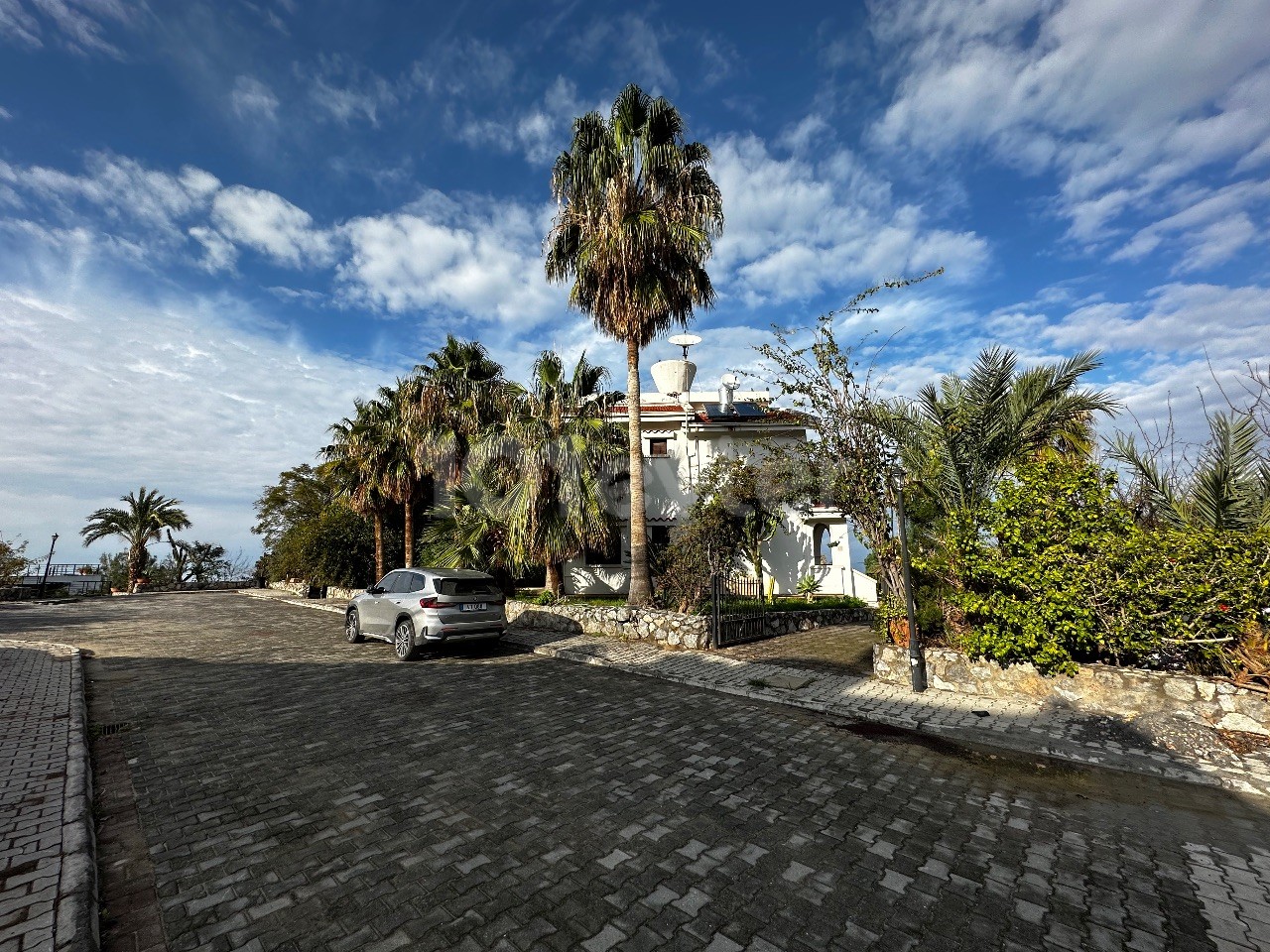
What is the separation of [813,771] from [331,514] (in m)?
26.3

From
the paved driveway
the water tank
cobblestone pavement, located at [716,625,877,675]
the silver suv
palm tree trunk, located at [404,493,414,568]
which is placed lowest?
cobblestone pavement, located at [716,625,877,675]

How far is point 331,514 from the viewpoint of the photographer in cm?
2578

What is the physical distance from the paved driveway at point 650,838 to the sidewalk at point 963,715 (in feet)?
1.71

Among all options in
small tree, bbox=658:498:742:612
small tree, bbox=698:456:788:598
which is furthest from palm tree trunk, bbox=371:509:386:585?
small tree, bbox=698:456:788:598

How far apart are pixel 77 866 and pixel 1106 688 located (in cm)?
1013

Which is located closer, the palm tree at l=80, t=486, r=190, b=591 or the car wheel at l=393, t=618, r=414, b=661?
the car wheel at l=393, t=618, r=414, b=661

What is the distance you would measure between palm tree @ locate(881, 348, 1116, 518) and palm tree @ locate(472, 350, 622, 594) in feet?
27.0

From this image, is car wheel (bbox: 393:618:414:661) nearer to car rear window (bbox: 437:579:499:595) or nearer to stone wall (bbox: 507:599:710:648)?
car rear window (bbox: 437:579:499:595)

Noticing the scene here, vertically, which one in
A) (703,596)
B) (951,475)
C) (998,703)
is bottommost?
(998,703)

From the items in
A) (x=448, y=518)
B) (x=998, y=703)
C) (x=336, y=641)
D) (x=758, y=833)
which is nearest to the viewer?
(x=758, y=833)

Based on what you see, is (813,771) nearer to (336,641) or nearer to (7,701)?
(7,701)

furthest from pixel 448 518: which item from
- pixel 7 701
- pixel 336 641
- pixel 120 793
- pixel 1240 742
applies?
pixel 1240 742

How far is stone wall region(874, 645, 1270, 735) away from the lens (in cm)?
589

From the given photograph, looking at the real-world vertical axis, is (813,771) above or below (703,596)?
below
